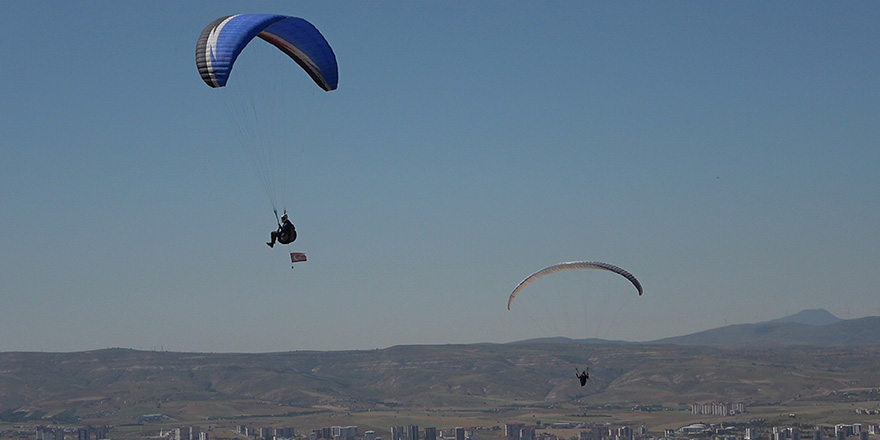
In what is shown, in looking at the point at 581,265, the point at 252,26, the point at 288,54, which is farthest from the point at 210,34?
the point at 581,265

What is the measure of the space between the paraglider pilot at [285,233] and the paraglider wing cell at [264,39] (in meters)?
7.69

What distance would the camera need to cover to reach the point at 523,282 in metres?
75.8

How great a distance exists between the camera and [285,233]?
57.3 meters

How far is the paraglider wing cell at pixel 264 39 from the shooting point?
52.4 meters

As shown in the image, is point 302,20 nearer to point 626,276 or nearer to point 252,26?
point 252,26

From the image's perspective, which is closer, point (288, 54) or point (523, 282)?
point (288, 54)

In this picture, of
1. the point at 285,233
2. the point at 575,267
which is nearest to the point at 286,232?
the point at 285,233

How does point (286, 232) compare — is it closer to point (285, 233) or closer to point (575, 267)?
point (285, 233)

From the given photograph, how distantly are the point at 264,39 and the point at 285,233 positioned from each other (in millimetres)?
9777

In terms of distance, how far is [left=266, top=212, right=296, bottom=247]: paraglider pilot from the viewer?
2253 inches

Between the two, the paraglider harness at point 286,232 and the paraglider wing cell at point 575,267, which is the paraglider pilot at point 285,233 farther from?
the paraglider wing cell at point 575,267

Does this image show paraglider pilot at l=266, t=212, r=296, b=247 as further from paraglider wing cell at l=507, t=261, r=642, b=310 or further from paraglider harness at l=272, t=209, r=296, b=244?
paraglider wing cell at l=507, t=261, r=642, b=310

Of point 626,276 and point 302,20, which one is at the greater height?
point 302,20

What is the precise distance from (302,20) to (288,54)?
11.5ft
